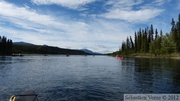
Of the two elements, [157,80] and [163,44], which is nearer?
[157,80]

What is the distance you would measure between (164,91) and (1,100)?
20.5 meters

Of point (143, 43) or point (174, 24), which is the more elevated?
point (174, 24)

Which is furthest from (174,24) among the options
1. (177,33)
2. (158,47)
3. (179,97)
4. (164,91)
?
(179,97)

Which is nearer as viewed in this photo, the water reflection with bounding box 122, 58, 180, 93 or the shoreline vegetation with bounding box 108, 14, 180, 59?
the water reflection with bounding box 122, 58, 180, 93

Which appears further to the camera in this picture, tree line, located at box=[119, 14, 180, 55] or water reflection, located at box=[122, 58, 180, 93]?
tree line, located at box=[119, 14, 180, 55]

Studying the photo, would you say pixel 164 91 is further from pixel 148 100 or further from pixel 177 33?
pixel 177 33

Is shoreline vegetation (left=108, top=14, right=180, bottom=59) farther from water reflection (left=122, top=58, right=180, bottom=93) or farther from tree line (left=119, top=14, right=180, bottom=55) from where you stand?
water reflection (left=122, top=58, right=180, bottom=93)

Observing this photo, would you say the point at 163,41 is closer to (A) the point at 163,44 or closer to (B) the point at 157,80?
(A) the point at 163,44

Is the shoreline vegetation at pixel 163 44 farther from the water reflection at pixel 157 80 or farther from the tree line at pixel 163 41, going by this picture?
the water reflection at pixel 157 80

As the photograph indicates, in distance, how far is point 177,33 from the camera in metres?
156

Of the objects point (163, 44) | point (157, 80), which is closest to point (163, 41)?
point (163, 44)

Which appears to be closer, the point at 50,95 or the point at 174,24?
the point at 50,95

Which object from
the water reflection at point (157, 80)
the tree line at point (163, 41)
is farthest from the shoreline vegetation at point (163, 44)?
the water reflection at point (157, 80)

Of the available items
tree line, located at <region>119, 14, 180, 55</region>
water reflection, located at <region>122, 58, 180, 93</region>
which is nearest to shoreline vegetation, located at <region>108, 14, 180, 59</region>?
tree line, located at <region>119, 14, 180, 55</region>
